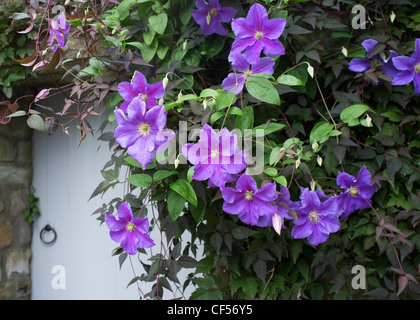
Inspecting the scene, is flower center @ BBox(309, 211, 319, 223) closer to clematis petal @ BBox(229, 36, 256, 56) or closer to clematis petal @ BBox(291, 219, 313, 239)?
clematis petal @ BBox(291, 219, 313, 239)

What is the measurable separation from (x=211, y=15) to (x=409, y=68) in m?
0.58

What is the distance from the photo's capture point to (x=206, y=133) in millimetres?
920

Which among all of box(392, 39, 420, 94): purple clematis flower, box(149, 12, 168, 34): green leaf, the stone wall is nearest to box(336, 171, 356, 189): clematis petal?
box(392, 39, 420, 94): purple clematis flower

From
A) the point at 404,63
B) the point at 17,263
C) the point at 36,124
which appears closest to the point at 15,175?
the point at 17,263

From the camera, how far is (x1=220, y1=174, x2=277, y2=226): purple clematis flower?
3.10ft

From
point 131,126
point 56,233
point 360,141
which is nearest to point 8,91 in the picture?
point 56,233

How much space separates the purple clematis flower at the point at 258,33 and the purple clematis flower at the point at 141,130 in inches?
12.1

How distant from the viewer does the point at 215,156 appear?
0.92m

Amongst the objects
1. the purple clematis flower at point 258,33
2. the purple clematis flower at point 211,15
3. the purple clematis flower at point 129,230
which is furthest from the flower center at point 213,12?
the purple clematis flower at point 129,230

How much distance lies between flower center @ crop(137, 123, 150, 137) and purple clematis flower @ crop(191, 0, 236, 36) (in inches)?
15.8

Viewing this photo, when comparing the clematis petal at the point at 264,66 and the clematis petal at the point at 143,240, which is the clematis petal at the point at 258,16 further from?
the clematis petal at the point at 143,240

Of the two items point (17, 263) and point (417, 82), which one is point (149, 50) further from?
point (17, 263)
